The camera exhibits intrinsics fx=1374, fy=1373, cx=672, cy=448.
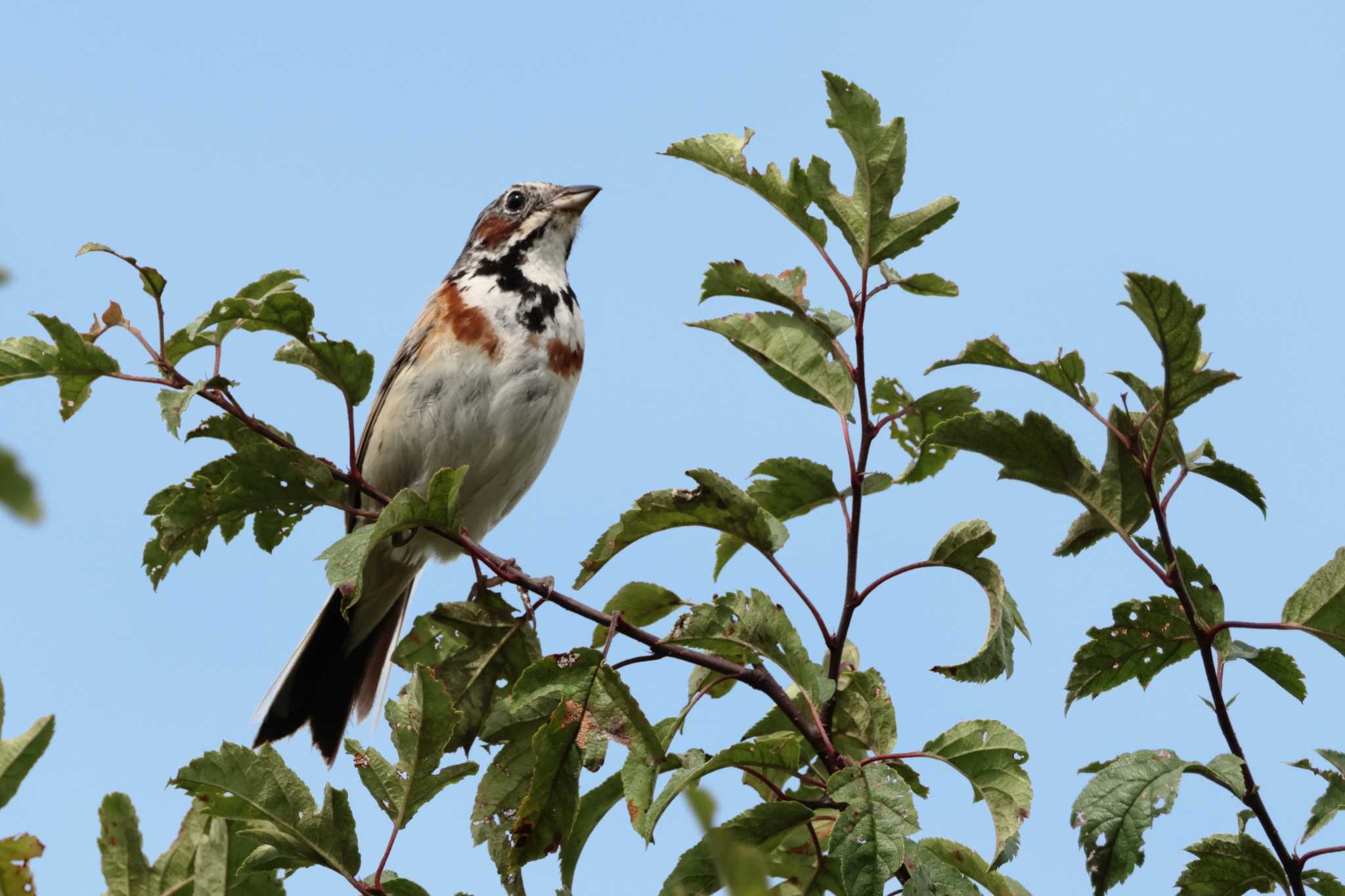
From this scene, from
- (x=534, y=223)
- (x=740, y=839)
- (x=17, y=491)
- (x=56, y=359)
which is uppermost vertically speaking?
(x=534, y=223)

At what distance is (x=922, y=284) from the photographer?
3.43m

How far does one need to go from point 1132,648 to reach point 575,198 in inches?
179

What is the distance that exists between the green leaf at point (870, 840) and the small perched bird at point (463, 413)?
3454 millimetres

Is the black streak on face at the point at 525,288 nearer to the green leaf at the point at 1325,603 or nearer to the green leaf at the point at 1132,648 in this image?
the green leaf at the point at 1132,648

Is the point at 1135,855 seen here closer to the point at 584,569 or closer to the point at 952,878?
the point at 952,878

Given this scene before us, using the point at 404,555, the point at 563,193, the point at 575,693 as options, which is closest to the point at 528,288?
the point at 563,193

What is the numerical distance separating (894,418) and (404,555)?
12.2ft

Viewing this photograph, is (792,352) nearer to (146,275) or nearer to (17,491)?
(146,275)

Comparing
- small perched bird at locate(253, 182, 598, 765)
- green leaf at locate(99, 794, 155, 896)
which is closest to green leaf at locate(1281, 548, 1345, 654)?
green leaf at locate(99, 794, 155, 896)

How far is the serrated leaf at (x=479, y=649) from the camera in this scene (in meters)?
3.69

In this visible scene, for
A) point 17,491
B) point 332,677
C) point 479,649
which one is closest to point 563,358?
point 332,677

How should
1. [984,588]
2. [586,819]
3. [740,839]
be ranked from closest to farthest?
1. [740,839]
2. [984,588]
3. [586,819]

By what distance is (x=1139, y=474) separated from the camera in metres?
3.13

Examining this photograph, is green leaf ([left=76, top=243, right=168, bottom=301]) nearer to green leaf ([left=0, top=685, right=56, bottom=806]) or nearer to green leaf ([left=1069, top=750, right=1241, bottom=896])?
green leaf ([left=0, top=685, right=56, bottom=806])
